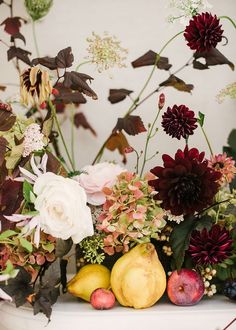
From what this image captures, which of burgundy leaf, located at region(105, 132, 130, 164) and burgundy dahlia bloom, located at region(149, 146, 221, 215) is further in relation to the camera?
burgundy leaf, located at region(105, 132, 130, 164)

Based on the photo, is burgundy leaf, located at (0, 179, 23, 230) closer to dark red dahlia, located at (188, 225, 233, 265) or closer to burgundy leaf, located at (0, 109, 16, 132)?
burgundy leaf, located at (0, 109, 16, 132)

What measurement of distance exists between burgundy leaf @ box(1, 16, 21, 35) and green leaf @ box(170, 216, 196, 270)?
59 cm

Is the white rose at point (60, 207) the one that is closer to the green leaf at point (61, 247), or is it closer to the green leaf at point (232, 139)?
the green leaf at point (61, 247)

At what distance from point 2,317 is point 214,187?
16.0 inches

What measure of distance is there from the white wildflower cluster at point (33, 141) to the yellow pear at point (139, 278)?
0.23 metres

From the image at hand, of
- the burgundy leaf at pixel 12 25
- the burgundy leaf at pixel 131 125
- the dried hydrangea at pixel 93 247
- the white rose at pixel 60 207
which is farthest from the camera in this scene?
the burgundy leaf at pixel 12 25

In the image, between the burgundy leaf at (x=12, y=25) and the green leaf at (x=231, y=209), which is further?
the burgundy leaf at (x=12, y=25)

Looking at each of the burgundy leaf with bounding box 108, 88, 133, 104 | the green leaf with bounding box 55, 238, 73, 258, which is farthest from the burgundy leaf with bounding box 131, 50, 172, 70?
the green leaf with bounding box 55, 238, 73, 258

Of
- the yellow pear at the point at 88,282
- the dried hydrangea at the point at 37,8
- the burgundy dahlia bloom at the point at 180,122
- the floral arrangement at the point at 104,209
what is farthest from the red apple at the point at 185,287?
the dried hydrangea at the point at 37,8

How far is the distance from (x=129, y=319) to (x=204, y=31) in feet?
1.60

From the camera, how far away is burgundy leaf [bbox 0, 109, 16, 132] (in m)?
0.97

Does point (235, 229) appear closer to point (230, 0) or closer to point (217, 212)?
point (217, 212)

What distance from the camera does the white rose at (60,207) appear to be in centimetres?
90

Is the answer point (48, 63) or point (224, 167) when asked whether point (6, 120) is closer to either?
point (48, 63)
